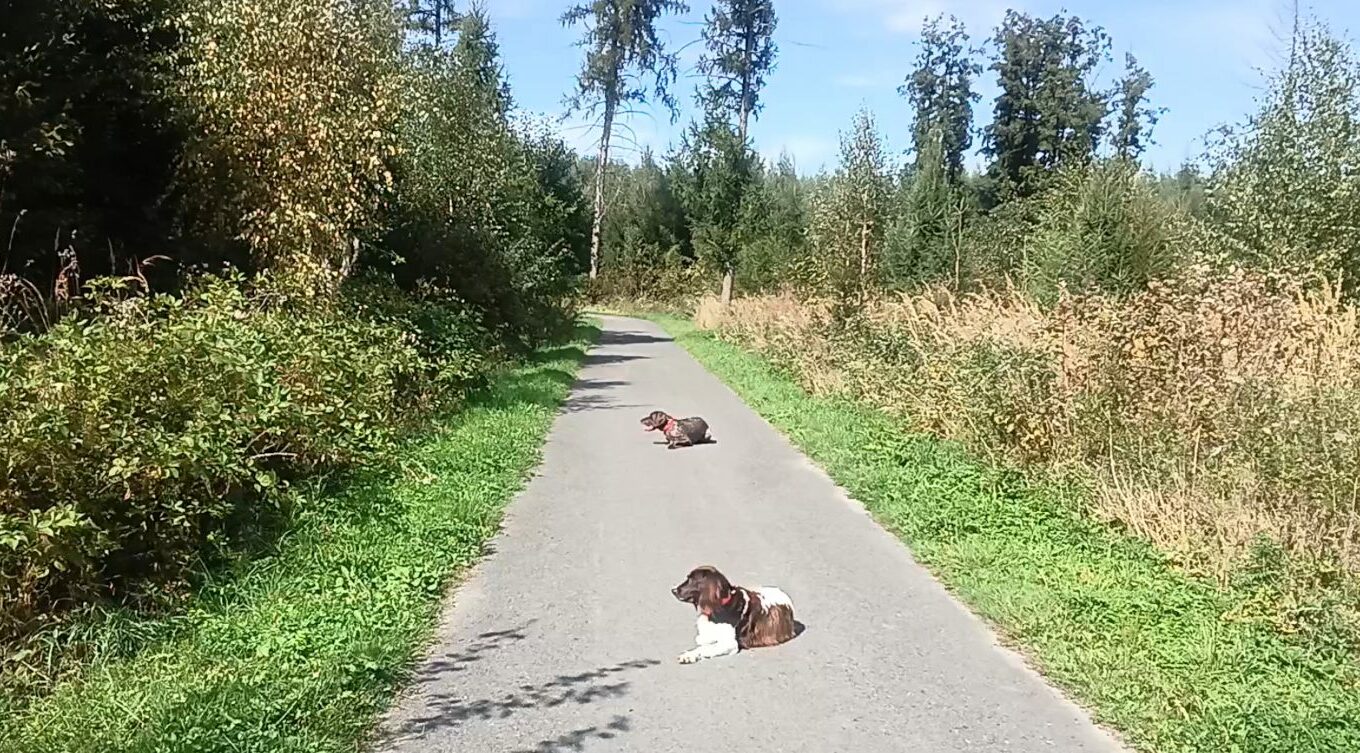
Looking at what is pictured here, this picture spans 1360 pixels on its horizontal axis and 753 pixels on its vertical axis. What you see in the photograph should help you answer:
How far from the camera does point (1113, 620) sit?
6000 mm

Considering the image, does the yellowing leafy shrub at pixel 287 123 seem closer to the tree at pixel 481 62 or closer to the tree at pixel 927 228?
the tree at pixel 481 62

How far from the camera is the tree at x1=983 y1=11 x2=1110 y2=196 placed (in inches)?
2028

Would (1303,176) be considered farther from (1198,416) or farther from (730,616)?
(730,616)

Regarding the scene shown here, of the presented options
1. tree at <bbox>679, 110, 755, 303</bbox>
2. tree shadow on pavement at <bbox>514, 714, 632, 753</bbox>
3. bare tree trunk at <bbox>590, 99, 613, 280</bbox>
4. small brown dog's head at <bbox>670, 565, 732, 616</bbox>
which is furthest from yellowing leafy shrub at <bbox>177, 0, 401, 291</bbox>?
bare tree trunk at <bbox>590, 99, 613, 280</bbox>

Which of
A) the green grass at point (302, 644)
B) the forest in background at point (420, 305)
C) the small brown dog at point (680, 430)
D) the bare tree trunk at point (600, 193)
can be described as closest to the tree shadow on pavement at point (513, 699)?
the green grass at point (302, 644)

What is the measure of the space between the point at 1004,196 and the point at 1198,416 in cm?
4455

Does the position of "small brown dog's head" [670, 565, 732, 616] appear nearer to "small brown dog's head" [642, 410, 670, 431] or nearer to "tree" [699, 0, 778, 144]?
"small brown dog's head" [642, 410, 670, 431]

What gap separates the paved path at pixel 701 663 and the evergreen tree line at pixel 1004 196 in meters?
8.90

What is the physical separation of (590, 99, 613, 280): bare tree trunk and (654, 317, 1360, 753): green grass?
127ft

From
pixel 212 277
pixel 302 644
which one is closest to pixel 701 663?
pixel 302 644

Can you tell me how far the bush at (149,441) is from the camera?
18.1ft

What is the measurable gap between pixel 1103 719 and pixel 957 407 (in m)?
7.09

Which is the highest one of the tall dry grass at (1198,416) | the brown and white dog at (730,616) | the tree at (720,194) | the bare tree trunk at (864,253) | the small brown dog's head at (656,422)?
the tree at (720,194)

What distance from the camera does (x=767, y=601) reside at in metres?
5.96
